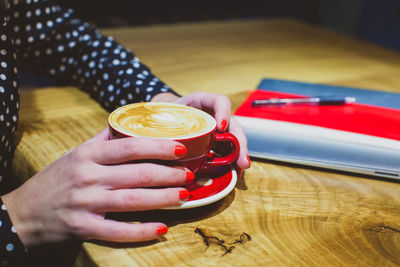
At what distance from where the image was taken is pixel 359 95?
34.1 inches

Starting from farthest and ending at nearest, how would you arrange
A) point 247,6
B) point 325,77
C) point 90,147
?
point 247,6 < point 325,77 < point 90,147

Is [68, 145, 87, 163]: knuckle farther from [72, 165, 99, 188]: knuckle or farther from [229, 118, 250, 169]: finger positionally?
[229, 118, 250, 169]: finger

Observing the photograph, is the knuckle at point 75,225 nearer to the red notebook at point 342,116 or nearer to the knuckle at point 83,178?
the knuckle at point 83,178

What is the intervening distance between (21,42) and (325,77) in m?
0.85

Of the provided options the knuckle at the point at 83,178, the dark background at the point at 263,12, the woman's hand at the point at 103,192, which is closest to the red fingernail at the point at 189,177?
the woman's hand at the point at 103,192

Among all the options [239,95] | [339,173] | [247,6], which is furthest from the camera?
[247,6]

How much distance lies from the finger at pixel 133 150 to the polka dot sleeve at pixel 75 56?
0.37m

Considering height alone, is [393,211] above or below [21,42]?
below

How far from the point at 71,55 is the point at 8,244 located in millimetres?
616

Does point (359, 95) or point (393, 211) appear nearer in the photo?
point (393, 211)

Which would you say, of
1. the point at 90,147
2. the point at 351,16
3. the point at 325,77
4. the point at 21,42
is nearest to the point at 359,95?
the point at 325,77

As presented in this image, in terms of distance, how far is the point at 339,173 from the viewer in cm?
62

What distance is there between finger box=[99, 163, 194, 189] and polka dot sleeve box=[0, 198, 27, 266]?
0.14 meters

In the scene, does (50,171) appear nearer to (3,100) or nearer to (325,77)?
(3,100)
